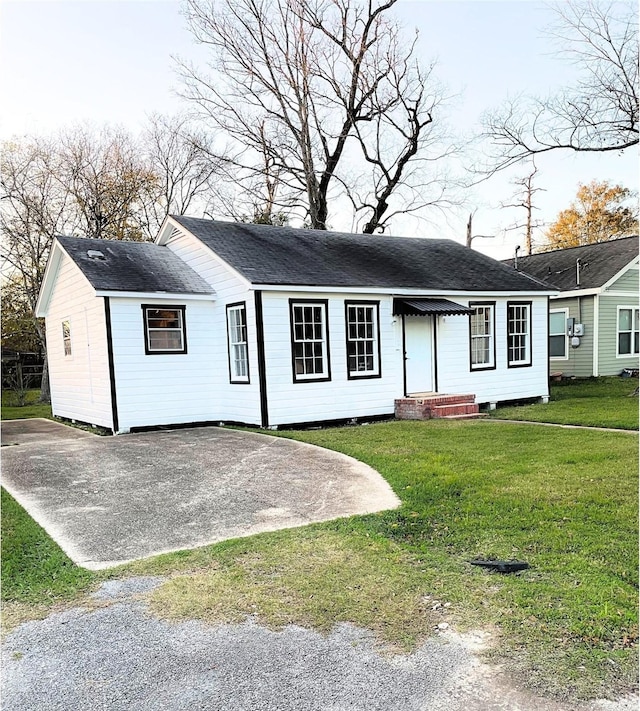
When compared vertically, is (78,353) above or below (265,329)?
below

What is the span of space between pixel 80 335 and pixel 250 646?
10511 mm

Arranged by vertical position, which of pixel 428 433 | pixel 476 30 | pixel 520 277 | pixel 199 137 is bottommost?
pixel 428 433

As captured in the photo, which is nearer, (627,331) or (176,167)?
(627,331)

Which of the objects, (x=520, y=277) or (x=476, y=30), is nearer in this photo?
(x=476, y=30)

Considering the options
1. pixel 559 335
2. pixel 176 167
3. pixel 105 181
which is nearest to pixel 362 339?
pixel 559 335

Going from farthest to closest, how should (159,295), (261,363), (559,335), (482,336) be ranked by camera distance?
(559,335), (482,336), (159,295), (261,363)

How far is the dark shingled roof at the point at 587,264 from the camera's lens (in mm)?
17375

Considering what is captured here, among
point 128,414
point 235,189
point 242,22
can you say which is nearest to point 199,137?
point 235,189

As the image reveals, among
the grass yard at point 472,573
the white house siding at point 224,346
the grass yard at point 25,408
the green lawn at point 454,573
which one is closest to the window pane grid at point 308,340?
the white house siding at point 224,346

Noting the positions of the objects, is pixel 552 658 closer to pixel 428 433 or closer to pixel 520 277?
pixel 428 433

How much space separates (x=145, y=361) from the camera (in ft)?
35.6

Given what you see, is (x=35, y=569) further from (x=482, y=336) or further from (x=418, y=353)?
(x=482, y=336)

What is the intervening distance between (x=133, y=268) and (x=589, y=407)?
10.0m

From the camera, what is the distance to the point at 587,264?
60.3 ft
